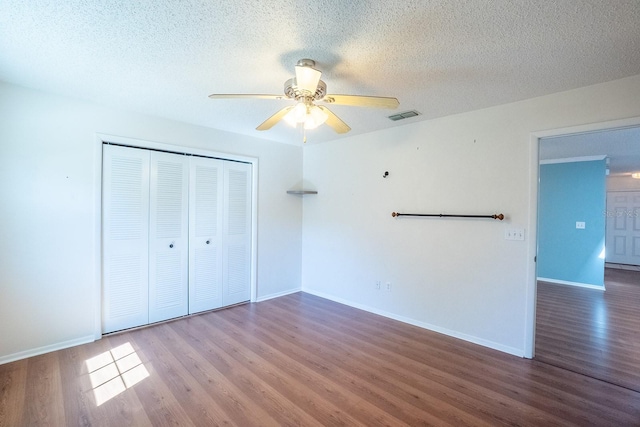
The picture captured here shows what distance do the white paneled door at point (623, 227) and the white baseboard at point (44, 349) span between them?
35.2 ft

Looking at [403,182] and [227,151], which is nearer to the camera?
[403,182]

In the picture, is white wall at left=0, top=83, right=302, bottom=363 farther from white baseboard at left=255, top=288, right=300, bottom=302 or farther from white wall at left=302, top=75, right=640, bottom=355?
white wall at left=302, top=75, right=640, bottom=355

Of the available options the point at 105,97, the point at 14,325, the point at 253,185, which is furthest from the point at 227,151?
the point at 14,325

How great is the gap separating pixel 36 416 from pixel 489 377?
331cm

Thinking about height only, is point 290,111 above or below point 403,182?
above

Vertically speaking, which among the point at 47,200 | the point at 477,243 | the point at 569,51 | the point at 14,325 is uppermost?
the point at 569,51

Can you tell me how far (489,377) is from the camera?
234cm

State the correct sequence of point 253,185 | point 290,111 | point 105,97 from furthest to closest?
point 253,185 < point 105,97 < point 290,111

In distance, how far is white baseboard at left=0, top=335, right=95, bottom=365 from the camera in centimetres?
250

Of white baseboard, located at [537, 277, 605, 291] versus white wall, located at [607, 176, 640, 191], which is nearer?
white baseboard, located at [537, 277, 605, 291]

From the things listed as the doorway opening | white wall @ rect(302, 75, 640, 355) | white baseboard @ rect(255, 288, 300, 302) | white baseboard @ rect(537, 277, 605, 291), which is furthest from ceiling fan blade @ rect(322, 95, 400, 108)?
white baseboard @ rect(537, 277, 605, 291)

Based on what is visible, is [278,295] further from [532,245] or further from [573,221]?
[573,221]

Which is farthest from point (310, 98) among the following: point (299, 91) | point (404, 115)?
point (404, 115)

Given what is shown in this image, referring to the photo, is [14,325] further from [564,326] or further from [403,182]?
[564,326]
